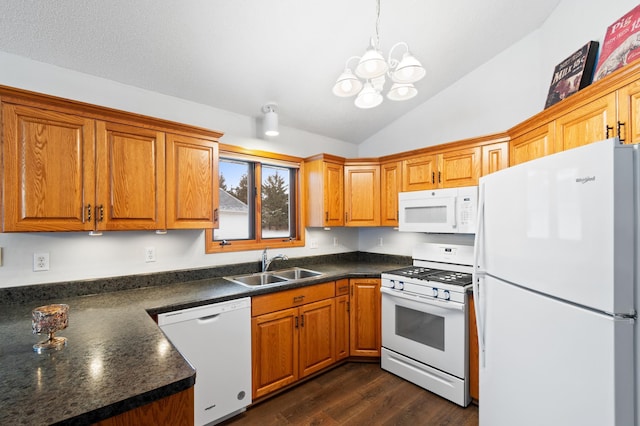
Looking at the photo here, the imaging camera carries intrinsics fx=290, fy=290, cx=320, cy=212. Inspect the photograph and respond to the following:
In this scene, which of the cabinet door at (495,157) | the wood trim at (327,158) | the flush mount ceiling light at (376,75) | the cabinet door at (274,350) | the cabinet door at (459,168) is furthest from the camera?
the wood trim at (327,158)

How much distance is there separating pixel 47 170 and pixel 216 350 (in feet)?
4.88

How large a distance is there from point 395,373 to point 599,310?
2.03 meters

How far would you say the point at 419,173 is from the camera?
2.99 metres

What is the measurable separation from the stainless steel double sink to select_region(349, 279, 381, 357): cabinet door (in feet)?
1.49

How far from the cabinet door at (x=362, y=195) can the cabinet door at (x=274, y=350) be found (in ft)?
4.42

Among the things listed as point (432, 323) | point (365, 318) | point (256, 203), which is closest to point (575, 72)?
point (432, 323)

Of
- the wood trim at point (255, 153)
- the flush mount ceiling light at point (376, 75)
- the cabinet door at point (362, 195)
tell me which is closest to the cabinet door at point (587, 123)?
the flush mount ceiling light at point (376, 75)

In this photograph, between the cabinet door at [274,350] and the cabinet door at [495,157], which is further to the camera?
the cabinet door at [495,157]

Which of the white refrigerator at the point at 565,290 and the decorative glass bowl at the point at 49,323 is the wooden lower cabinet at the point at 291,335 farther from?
the white refrigerator at the point at 565,290

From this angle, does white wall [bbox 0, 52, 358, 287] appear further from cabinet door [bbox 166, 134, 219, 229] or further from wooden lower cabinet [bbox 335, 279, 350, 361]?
wooden lower cabinet [bbox 335, 279, 350, 361]

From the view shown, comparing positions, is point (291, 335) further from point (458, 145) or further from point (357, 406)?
point (458, 145)

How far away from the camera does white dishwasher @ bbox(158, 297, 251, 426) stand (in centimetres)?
185

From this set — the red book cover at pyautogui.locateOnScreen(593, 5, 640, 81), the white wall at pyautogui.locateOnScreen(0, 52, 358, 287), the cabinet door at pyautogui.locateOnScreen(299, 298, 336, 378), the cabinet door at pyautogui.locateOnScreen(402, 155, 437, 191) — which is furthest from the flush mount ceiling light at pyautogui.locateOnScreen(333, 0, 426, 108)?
the cabinet door at pyautogui.locateOnScreen(299, 298, 336, 378)

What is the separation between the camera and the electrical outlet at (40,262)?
72.2 inches
